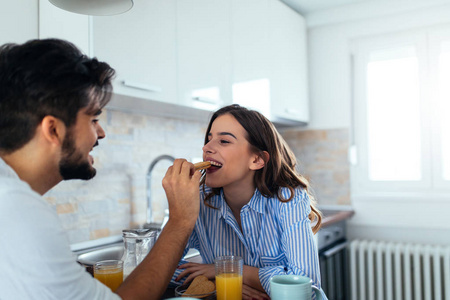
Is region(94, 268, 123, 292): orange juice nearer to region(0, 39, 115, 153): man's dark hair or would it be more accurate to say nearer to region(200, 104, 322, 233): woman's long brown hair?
region(0, 39, 115, 153): man's dark hair

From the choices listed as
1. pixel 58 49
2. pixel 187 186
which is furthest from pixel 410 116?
pixel 58 49

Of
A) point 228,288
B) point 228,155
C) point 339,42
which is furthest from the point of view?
point 339,42

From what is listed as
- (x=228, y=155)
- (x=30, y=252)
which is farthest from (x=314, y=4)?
(x=30, y=252)

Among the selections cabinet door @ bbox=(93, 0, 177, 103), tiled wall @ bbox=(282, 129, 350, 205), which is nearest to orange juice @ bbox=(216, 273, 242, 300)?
cabinet door @ bbox=(93, 0, 177, 103)

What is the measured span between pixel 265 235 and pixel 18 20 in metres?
1.17

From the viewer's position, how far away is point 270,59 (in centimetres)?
297

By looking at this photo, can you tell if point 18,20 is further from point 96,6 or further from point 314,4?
point 314,4

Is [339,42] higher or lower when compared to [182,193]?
higher

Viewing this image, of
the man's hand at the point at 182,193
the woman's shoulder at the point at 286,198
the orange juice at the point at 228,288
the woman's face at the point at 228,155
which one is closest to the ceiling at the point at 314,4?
the woman's face at the point at 228,155

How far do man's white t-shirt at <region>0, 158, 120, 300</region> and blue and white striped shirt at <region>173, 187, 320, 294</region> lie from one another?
2.11 ft

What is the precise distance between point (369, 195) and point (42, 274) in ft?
9.75

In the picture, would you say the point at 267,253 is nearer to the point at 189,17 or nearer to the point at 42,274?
the point at 42,274

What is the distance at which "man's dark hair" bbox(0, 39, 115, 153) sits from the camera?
34.1 inches

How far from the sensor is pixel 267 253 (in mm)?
1490
